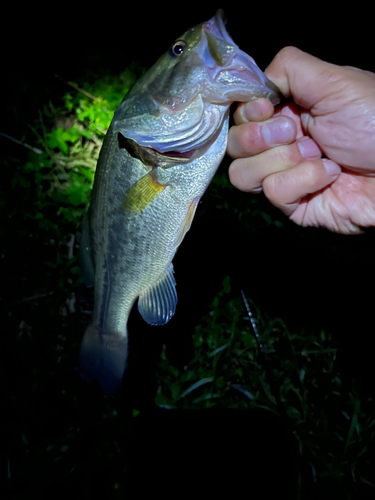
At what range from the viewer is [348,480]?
2293mm

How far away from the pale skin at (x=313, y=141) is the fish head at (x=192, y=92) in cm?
14

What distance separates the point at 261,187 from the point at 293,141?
0.27 m

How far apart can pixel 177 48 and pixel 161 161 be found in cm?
44

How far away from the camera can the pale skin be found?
1.19 m

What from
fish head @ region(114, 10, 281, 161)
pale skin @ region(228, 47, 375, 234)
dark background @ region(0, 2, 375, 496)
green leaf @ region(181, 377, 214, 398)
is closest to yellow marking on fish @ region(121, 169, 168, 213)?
fish head @ region(114, 10, 281, 161)

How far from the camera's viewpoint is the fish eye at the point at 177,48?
115cm

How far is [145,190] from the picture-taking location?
4.07 feet

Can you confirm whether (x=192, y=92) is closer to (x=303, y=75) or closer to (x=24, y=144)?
(x=303, y=75)

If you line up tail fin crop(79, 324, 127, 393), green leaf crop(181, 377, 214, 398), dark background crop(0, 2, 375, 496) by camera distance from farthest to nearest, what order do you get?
1. dark background crop(0, 2, 375, 496)
2. green leaf crop(181, 377, 214, 398)
3. tail fin crop(79, 324, 127, 393)

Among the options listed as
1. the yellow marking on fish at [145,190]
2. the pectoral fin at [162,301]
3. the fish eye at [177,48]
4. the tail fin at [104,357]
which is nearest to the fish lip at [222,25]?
the fish eye at [177,48]

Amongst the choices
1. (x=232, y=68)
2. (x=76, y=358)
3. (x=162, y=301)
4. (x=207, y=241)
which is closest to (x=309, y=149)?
(x=232, y=68)

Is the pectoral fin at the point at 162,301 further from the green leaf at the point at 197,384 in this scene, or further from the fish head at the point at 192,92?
the green leaf at the point at 197,384

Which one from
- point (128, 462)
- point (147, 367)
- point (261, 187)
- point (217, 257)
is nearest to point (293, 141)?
point (261, 187)

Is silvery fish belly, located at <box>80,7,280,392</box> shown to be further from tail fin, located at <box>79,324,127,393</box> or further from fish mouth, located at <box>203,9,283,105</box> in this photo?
tail fin, located at <box>79,324,127,393</box>
